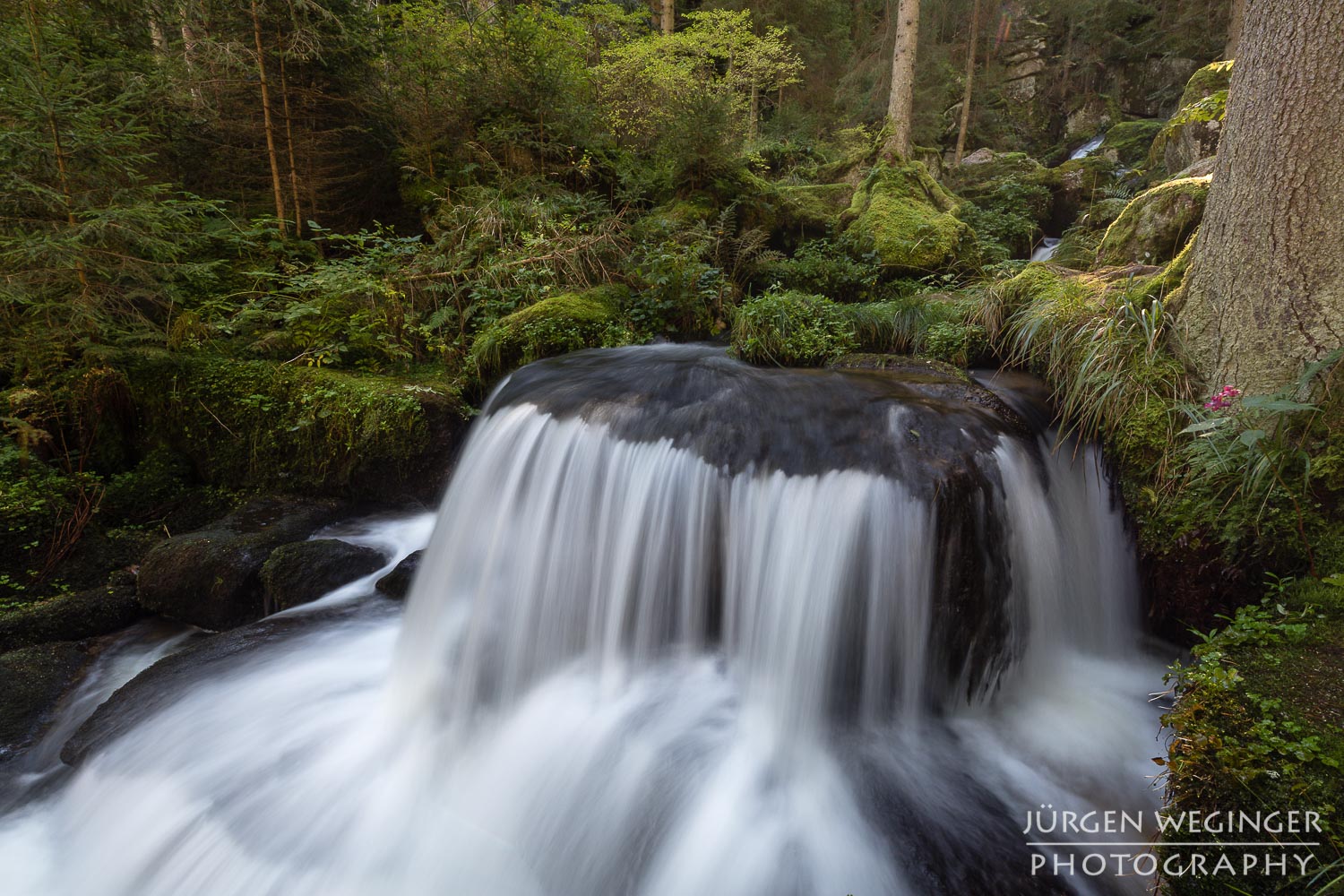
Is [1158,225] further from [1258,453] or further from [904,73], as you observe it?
[904,73]

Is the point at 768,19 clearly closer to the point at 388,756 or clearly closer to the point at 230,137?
the point at 230,137

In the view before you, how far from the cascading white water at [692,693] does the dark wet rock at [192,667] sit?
0.05 m

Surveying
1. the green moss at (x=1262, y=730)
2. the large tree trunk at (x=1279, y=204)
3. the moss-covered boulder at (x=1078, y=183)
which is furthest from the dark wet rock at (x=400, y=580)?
the moss-covered boulder at (x=1078, y=183)

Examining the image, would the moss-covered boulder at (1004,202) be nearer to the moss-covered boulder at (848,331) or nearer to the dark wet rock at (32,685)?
the moss-covered boulder at (848,331)

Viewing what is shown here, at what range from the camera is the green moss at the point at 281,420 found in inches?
223

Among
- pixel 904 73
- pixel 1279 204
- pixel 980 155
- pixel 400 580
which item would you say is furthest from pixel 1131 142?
pixel 400 580

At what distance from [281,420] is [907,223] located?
26.7 ft

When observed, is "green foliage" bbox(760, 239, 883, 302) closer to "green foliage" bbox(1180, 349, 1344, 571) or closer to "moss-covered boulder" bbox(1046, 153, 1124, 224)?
"green foliage" bbox(1180, 349, 1344, 571)

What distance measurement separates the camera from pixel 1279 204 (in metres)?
3.32

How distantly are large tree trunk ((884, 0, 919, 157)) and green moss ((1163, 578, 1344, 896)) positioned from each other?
1066 cm

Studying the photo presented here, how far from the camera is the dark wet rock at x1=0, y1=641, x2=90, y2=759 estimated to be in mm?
3621

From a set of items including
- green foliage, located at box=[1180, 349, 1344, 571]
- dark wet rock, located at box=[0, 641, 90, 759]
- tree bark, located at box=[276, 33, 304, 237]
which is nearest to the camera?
green foliage, located at box=[1180, 349, 1344, 571]

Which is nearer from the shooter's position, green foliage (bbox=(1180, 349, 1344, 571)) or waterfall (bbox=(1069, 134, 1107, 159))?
green foliage (bbox=(1180, 349, 1344, 571))

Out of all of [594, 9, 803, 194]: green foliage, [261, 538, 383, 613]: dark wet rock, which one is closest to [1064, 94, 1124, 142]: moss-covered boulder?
[594, 9, 803, 194]: green foliage
